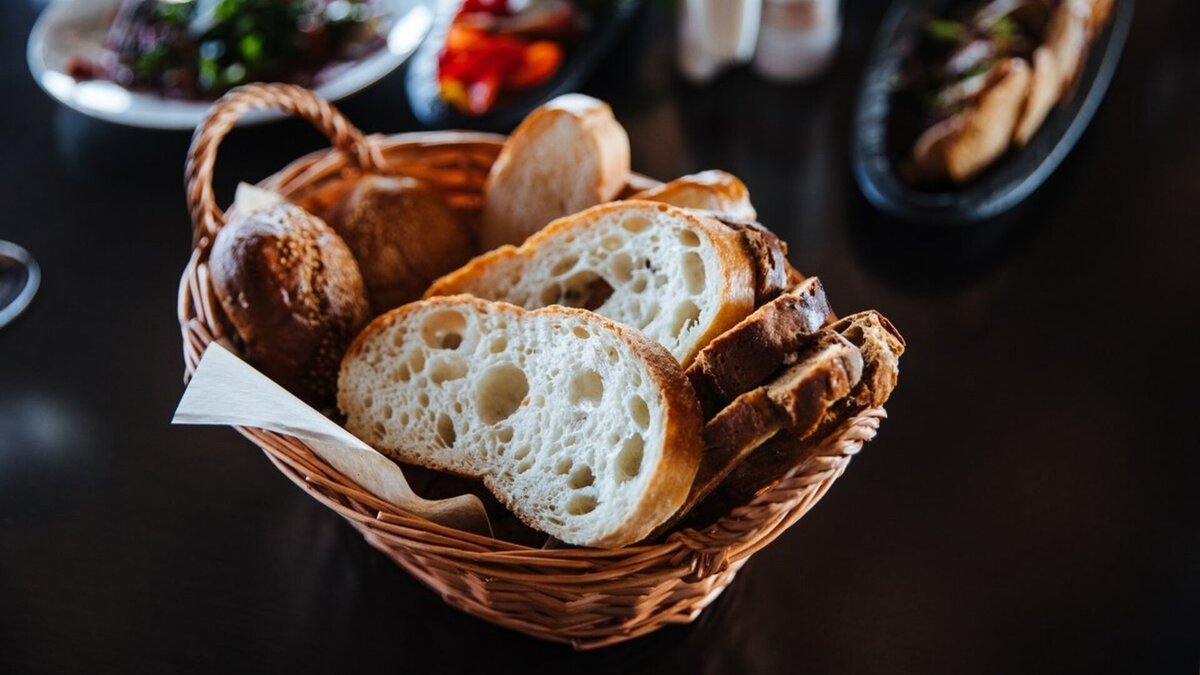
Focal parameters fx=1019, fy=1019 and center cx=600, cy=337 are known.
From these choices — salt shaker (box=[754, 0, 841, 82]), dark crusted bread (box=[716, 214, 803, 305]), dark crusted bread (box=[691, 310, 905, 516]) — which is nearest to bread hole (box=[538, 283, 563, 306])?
dark crusted bread (box=[716, 214, 803, 305])

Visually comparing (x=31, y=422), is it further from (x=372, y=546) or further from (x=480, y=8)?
(x=480, y=8)

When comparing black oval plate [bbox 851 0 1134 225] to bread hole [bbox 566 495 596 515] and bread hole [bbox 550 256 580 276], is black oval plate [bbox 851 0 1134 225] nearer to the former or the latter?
bread hole [bbox 550 256 580 276]

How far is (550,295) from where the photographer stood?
1.18 m

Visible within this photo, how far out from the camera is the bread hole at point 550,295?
118 cm

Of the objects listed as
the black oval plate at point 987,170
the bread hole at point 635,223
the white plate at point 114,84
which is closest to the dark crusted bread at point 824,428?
the bread hole at point 635,223

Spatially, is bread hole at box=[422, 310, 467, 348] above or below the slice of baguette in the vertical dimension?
below

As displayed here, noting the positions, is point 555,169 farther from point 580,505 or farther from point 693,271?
point 580,505

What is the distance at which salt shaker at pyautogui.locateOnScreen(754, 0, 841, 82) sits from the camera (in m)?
1.71

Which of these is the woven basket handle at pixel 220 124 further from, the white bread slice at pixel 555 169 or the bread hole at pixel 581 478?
the bread hole at pixel 581 478

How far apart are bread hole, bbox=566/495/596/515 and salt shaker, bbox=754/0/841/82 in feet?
3.51

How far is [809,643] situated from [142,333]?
1.02m

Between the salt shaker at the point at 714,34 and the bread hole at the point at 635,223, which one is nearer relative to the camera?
the bread hole at the point at 635,223

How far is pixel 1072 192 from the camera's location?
5.41ft

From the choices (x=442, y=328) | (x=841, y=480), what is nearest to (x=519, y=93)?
(x=442, y=328)
